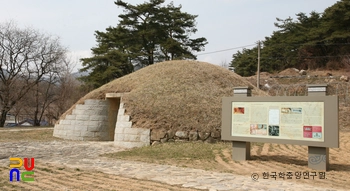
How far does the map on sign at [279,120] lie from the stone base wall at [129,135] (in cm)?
407

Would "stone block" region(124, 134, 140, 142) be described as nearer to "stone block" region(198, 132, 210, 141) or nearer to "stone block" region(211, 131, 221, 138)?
"stone block" region(198, 132, 210, 141)

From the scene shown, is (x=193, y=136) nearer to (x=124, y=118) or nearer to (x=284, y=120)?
(x=124, y=118)

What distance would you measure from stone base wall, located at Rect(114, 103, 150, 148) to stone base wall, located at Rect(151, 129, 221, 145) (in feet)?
1.14

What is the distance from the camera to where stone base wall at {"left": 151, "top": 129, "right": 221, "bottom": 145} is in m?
11.2

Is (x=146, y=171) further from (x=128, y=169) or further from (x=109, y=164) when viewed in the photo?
(x=109, y=164)

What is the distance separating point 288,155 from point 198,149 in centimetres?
267

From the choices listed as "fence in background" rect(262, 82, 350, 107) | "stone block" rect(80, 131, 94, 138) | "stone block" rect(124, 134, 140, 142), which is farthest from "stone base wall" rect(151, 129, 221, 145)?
"fence in background" rect(262, 82, 350, 107)

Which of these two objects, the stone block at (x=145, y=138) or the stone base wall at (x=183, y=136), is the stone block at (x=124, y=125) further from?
the stone base wall at (x=183, y=136)

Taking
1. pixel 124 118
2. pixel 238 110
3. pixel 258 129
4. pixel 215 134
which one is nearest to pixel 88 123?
pixel 124 118

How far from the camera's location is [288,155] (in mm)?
9188

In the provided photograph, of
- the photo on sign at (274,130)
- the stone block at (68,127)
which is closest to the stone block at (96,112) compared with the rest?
the stone block at (68,127)

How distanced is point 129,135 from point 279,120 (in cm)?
597

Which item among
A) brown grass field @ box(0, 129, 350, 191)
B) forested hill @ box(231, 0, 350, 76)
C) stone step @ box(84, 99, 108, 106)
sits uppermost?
forested hill @ box(231, 0, 350, 76)

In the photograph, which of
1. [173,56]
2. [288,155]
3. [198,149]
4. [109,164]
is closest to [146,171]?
[109,164]
